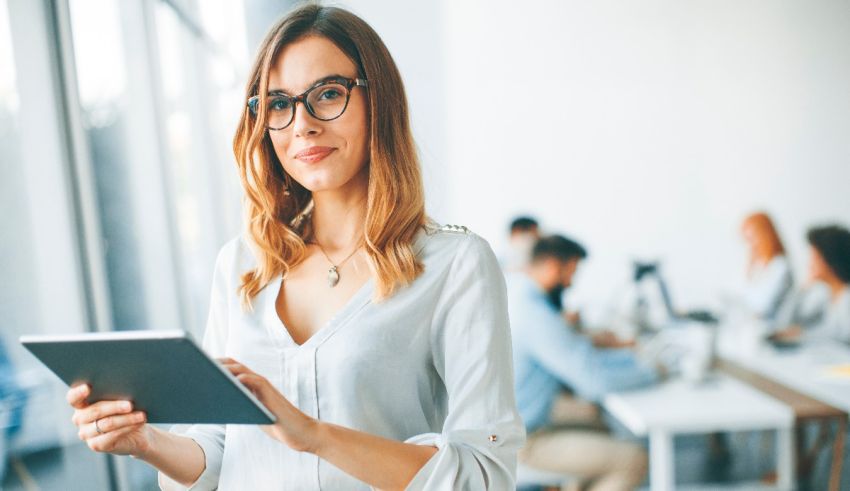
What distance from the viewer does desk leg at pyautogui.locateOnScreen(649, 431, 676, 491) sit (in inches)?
104

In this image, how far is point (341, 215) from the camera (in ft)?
3.89

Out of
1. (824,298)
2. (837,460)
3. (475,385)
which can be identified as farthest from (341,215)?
(824,298)

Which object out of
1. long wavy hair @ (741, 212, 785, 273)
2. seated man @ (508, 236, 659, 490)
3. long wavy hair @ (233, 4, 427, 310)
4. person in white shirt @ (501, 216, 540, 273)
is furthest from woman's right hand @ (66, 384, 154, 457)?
long wavy hair @ (741, 212, 785, 273)

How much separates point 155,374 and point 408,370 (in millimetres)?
365

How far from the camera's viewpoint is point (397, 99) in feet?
3.68

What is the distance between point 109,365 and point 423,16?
431 cm

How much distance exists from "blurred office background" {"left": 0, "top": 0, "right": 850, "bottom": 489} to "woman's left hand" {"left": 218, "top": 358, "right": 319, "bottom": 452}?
1.75 meters

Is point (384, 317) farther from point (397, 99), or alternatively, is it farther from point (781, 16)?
point (781, 16)

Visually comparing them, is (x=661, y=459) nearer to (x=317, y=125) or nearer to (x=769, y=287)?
(x=769, y=287)

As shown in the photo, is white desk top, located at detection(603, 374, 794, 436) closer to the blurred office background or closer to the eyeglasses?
the blurred office background

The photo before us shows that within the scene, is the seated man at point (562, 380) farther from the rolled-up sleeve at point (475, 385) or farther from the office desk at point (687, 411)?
the rolled-up sleeve at point (475, 385)

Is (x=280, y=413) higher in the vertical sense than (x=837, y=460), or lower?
higher

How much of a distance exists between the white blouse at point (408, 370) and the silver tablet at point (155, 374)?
17 centimetres

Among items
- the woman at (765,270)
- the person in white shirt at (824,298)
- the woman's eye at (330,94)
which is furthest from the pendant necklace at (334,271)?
the woman at (765,270)
